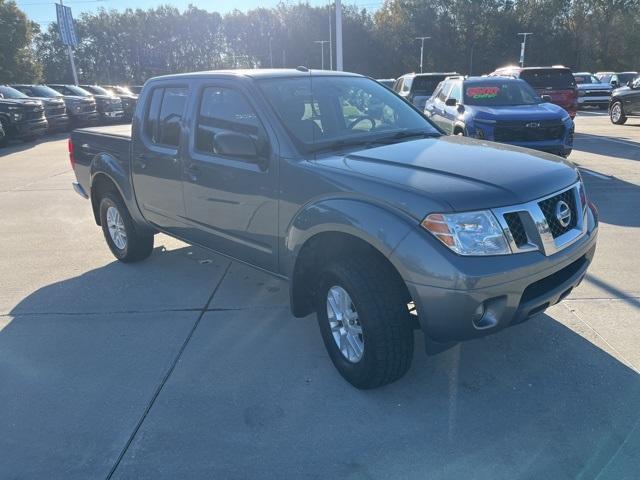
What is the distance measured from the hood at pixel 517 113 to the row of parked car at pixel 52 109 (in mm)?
7502

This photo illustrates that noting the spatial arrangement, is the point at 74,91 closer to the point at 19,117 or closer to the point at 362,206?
the point at 19,117

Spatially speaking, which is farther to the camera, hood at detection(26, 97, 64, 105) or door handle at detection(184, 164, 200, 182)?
→ hood at detection(26, 97, 64, 105)

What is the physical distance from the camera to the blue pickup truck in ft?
27.6

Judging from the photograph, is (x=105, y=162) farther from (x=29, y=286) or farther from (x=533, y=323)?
(x=533, y=323)

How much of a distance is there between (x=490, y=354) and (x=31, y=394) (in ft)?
9.59

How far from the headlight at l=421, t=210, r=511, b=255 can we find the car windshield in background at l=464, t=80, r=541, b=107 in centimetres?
738

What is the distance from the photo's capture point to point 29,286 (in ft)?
16.5

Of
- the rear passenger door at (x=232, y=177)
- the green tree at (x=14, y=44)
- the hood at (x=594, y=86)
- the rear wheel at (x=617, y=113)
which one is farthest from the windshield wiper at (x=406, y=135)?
the green tree at (x=14, y=44)

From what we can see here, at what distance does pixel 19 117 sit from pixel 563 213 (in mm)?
16681

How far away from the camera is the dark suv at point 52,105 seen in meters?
18.4

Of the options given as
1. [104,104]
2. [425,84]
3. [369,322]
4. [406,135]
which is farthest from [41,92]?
[369,322]

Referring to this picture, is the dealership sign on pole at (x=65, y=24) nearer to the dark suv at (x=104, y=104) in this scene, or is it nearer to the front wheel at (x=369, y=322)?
the dark suv at (x=104, y=104)

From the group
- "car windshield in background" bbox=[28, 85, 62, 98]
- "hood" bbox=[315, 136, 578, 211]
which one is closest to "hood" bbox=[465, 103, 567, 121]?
"hood" bbox=[315, 136, 578, 211]

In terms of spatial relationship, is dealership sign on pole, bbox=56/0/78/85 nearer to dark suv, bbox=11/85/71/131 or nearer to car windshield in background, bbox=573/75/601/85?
dark suv, bbox=11/85/71/131
